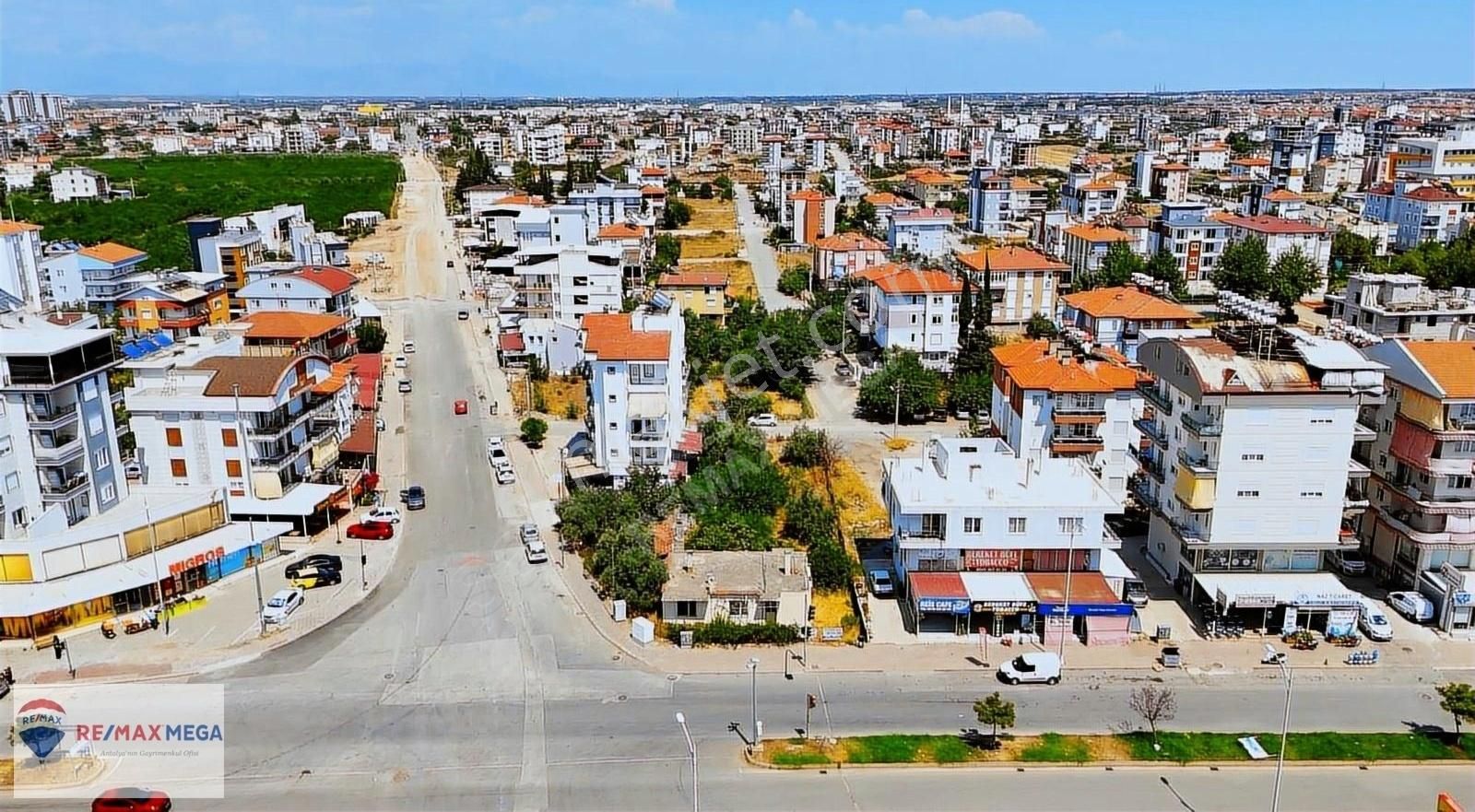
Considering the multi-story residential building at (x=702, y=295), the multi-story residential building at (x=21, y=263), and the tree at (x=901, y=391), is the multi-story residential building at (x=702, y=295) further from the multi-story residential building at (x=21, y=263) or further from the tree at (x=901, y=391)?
the multi-story residential building at (x=21, y=263)

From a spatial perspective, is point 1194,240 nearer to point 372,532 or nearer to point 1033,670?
point 1033,670

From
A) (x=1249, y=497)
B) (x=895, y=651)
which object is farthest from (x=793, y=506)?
(x=1249, y=497)

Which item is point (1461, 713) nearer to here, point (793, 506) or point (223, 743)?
point (793, 506)

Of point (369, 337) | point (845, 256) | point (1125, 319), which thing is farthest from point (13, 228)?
point (1125, 319)

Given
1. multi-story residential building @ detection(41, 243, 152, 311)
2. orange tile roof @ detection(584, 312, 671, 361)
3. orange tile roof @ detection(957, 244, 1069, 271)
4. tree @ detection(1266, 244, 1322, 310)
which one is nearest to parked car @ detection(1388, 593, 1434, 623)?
orange tile roof @ detection(584, 312, 671, 361)

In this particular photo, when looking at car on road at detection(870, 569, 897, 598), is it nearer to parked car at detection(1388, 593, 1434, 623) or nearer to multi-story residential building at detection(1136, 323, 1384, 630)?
multi-story residential building at detection(1136, 323, 1384, 630)

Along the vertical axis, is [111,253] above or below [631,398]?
above

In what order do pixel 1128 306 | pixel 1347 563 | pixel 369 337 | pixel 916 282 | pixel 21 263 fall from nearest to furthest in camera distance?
pixel 1347 563 → pixel 1128 306 → pixel 916 282 → pixel 369 337 → pixel 21 263

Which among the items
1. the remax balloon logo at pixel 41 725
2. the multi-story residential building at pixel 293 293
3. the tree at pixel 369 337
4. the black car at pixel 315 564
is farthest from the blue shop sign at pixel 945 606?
the multi-story residential building at pixel 293 293
